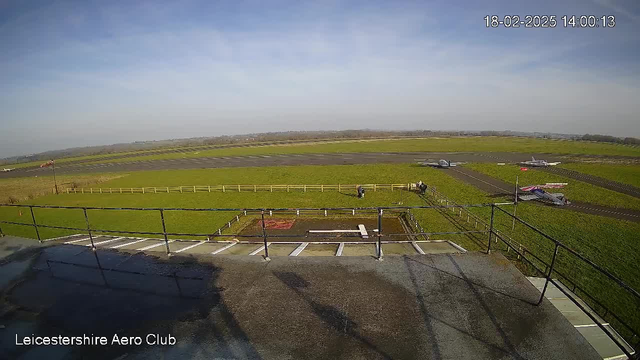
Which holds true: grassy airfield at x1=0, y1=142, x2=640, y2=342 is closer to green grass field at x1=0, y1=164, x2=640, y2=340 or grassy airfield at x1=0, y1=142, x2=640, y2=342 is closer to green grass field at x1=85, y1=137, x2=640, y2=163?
green grass field at x1=0, y1=164, x2=640, y2=340

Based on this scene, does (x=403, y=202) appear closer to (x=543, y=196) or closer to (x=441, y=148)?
(x=543, y=196)

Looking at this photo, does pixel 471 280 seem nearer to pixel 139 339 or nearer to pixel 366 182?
pixel 139 339

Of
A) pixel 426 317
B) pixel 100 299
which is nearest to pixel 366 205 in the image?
pixel 426 317

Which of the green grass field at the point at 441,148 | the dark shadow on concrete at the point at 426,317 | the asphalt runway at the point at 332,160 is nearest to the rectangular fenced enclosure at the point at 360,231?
the dark shadow on concrete at the point at 426,317

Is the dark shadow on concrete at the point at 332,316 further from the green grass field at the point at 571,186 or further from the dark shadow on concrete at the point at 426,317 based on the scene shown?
the green grass field at the point at 571,186

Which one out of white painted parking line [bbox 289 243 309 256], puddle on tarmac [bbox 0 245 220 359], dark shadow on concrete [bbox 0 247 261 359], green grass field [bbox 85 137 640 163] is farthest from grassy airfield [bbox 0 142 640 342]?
green grass field [bbox 85 137 640 163]

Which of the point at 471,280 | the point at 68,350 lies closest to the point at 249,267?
the point at 68,350
